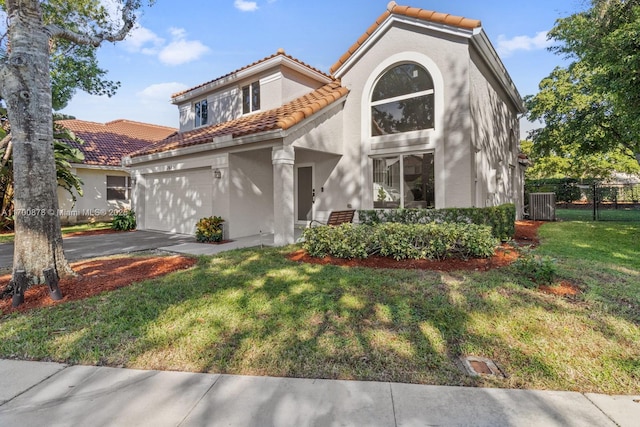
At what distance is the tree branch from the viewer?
6.17 m

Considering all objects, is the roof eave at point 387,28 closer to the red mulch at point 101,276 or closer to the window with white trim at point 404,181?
the window with white trim at point 404,181

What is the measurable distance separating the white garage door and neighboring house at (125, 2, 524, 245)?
0.07 metres

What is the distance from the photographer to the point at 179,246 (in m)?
9.82

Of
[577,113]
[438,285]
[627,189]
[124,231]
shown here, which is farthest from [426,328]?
[627,189]

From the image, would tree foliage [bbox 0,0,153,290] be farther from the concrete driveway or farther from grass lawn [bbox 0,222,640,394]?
the concrete driveway

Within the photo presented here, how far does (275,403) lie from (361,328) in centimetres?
153

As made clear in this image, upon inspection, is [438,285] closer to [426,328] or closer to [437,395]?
[426,328]

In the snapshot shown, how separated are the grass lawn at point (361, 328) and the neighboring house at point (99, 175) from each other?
15447 mm

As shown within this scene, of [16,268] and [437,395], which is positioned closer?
[437,395]

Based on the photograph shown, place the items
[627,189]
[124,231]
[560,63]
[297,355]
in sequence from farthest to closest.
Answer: [627,189], [560,63], [124,231], [297,355]

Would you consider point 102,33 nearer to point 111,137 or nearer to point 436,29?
point 436,29

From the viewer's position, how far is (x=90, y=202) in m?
18.0

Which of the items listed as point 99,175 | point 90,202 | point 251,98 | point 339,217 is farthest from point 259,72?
point 90,202

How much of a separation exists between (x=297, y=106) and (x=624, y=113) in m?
9.00
